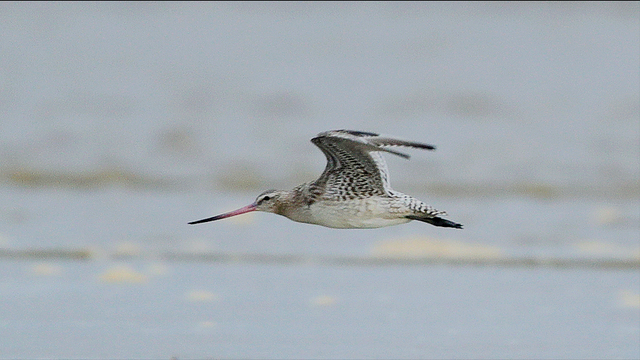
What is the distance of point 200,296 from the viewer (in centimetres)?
834

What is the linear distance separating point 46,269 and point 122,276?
557 mm

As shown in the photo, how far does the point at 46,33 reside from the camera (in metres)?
18.2

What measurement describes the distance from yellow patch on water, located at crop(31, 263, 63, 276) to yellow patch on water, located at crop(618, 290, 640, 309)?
3.48 meters

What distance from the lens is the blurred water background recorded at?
7.72 m

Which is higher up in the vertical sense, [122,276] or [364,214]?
[364,214]

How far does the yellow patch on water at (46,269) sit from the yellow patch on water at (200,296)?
1007 mm

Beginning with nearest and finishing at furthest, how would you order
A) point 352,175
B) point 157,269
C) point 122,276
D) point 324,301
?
1. point 352,175
2. point 324,301
3. point 122,276
4. point 157,269

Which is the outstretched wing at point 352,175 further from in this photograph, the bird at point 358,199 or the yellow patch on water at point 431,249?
the yellow patch on water at point 431,249

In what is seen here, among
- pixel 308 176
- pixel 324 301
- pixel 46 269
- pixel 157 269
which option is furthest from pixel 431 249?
pixel 308 176

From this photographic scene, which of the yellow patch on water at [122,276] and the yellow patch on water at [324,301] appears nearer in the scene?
the yellow patch on water at [324,301]

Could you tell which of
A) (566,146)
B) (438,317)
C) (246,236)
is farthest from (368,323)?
(566,146)

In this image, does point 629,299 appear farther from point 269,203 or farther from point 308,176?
point 308,176

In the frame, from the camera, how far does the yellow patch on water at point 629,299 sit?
8281 millimetres

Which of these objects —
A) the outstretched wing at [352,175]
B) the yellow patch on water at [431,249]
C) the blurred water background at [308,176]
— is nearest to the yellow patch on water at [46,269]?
the blurred water background at [308,176]
